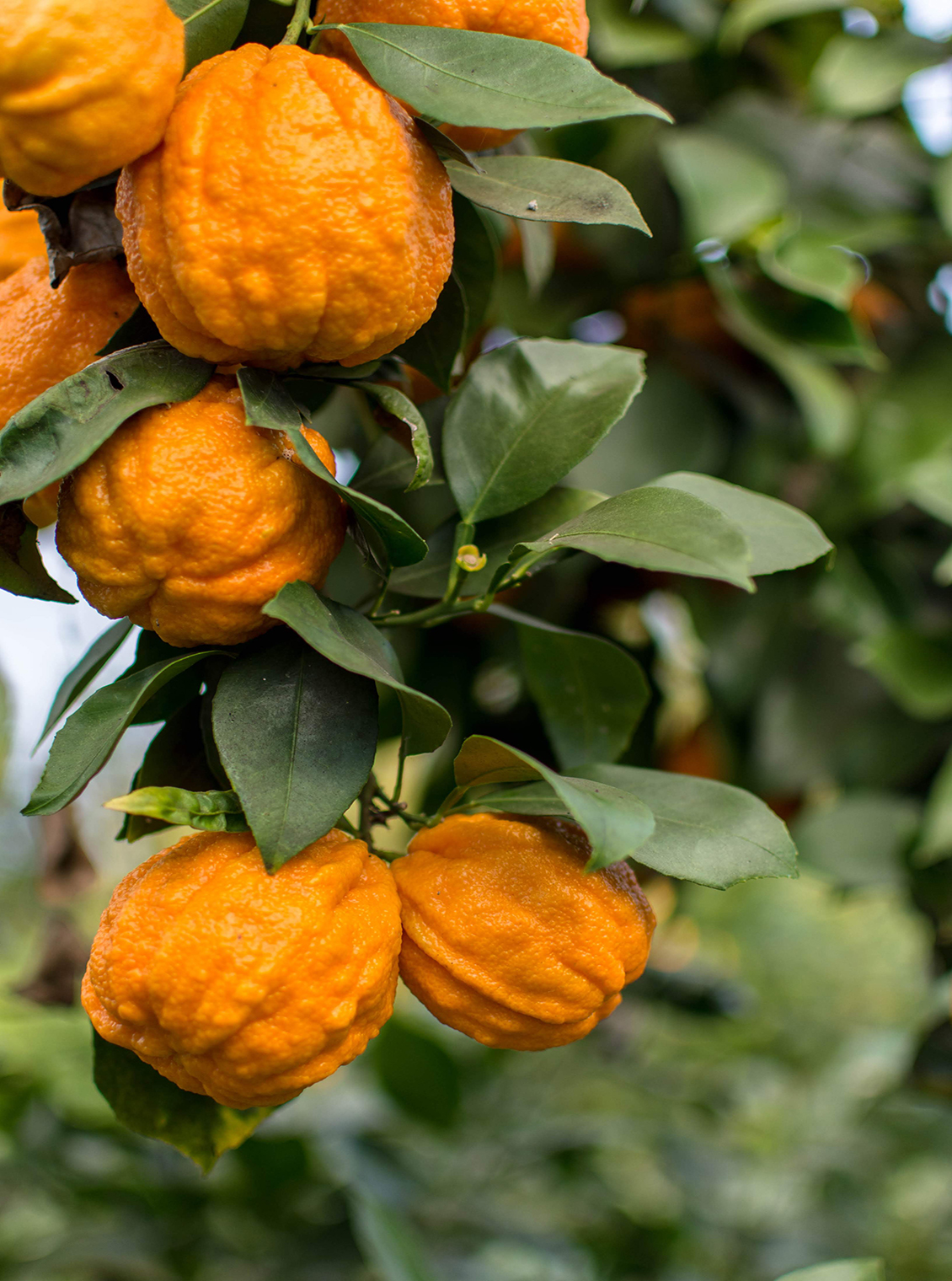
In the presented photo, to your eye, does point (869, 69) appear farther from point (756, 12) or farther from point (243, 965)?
point (243, 965)

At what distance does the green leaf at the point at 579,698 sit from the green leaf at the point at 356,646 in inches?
5.8

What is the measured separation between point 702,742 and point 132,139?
2.81 feet

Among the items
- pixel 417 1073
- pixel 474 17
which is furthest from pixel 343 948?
pixel 417 1073

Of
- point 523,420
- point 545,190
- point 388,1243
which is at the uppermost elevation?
point 545,190

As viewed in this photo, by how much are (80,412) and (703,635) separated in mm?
681

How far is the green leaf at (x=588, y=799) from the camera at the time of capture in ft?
1.04

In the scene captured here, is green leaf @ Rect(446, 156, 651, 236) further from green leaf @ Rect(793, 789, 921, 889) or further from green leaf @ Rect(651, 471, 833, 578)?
green leaf @ Rect(793, 789, 921, 889)

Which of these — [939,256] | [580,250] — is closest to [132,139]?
[580,250]

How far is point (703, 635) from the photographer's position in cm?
93

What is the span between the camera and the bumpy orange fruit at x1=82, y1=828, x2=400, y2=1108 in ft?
1.13

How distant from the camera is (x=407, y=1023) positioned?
3.43 ft

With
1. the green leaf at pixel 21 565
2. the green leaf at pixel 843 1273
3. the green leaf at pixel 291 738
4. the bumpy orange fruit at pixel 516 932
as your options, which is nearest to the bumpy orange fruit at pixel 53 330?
the green leaf at pixel 21 565

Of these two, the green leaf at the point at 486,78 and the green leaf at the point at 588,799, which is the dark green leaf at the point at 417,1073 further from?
the green leaf at the point at 486,78

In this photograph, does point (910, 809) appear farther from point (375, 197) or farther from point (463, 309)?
point (375, 197)
